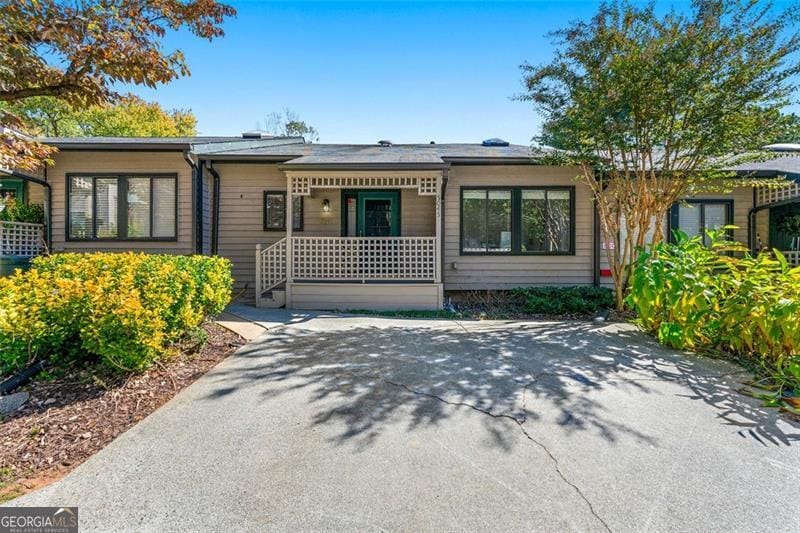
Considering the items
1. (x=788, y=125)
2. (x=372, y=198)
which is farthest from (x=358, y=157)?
(x=788, y=125)

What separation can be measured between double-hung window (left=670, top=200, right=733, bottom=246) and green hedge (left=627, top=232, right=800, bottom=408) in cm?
457

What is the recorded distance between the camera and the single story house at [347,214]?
28.2 ft

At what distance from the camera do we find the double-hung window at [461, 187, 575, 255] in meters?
9.32

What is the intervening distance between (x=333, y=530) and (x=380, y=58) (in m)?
12.6

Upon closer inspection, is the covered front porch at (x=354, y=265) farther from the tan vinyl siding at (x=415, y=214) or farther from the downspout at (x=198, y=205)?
the downspout at (x=198, y=205)

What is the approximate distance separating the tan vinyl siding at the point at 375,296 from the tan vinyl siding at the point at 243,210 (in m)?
2.38

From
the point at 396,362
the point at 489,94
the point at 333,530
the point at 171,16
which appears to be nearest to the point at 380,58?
the point at 489,94

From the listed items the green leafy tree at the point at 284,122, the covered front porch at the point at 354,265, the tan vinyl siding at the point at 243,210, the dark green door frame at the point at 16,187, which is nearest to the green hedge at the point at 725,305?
the covered front porch at the point at 354,265

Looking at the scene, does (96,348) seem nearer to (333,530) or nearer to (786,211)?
(333,530)

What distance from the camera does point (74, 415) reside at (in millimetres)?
3270

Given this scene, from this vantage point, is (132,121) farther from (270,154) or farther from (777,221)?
(777,221)

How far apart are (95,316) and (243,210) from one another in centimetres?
633

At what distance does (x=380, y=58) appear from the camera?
39.2ft

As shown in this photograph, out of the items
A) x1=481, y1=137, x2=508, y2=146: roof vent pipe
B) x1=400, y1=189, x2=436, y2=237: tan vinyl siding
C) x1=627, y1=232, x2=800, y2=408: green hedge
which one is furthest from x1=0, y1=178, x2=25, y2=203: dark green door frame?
x1=627, y1=232, x2=800, y2=408: green hedge
